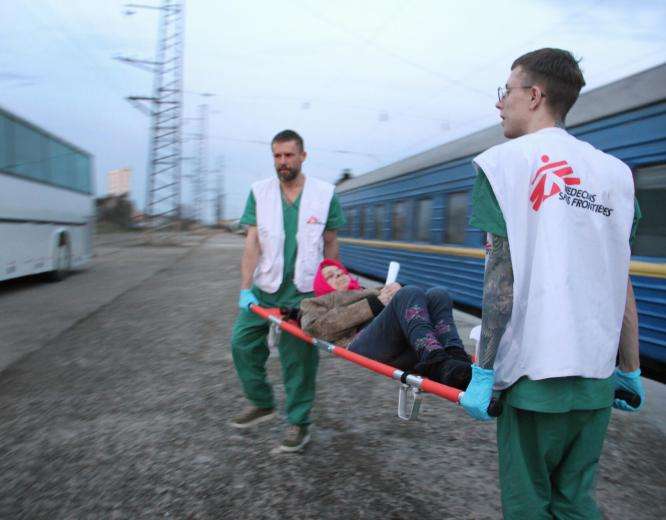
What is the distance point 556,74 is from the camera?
160 centimetres

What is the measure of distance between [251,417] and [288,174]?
61.0 inches

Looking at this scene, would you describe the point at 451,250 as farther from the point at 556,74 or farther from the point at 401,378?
the point at 556,74

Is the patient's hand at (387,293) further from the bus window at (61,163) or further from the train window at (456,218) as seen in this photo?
the bus window at (61,163)

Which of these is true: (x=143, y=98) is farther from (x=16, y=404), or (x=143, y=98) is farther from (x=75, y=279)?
(x=16, y=404)

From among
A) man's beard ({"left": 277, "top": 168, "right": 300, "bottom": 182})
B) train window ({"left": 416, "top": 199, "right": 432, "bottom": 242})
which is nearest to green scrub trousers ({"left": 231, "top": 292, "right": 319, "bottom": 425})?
man's beard ({"left": 277, "top": 168, "right": 300, "bottom": 182})

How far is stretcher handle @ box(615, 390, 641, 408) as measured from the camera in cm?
181

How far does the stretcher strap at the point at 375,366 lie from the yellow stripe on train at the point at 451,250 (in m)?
3.21

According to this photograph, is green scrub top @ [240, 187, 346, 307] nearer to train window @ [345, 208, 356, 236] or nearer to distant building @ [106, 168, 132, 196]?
train window @ [345, 208, 356, 236]

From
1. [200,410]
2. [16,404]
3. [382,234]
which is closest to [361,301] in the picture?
[200,410]

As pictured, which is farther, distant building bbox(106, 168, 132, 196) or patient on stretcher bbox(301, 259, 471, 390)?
distant building bbox(106, 168, 132, 196)

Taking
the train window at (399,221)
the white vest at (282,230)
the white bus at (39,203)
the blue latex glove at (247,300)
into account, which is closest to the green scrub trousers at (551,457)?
the white vest at (282,230)

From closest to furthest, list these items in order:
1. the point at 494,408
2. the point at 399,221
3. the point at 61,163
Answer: the point at 494,408 → the point at 399,221 → the point at 61,163

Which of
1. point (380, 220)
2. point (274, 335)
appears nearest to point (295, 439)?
point (274, 335)

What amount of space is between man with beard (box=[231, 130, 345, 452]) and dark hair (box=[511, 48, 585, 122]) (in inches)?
69.4
